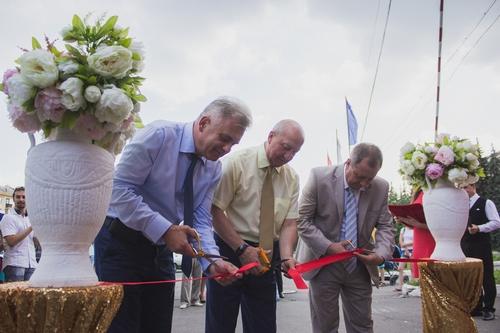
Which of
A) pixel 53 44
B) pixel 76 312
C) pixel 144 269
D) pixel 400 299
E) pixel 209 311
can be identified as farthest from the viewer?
pixel 400 299

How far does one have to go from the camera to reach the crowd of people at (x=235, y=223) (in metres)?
2.38

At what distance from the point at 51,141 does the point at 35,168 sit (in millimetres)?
112

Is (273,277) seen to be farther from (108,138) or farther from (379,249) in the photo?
(108,138)

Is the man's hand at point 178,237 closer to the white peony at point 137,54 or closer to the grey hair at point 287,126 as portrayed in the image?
the white peony at point 137,54

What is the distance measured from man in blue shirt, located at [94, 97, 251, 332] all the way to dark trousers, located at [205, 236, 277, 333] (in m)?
0.62

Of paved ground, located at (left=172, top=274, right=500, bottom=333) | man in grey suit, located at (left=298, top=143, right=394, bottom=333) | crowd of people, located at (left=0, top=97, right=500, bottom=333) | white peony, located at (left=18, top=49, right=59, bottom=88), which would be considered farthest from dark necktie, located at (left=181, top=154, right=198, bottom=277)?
paved ground, located at (left=172, top=274, right=500, bottom=333)

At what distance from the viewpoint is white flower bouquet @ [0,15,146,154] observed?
171cm

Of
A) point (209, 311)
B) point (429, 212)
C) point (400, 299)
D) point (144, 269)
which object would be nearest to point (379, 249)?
point (429, 212)

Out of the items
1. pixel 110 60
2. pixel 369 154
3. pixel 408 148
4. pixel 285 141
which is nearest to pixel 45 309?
pixel 110 60

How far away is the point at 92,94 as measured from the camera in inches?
67.4

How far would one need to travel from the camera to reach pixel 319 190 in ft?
12.4

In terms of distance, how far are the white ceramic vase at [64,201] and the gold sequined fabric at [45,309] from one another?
0.24 feet

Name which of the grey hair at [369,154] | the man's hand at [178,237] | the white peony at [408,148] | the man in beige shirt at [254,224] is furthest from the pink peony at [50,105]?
the white peony at [408,148]

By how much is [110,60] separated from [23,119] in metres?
0.39
